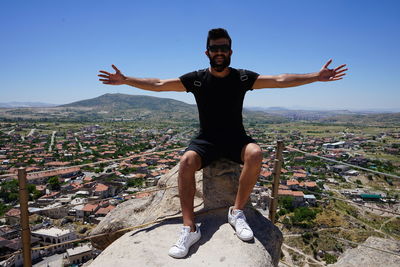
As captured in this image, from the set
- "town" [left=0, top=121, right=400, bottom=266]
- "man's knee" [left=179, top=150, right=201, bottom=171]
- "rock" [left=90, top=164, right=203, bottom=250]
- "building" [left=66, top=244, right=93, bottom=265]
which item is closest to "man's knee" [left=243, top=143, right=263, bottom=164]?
"man's knee" [left=179, top=150, right=201, bottom=171]

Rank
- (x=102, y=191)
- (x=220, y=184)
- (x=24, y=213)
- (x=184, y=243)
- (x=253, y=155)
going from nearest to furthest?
(x=184, y=243) → (x=24, y=213) → (x=253, y=155) → (x=220, y=184) → (x=102, y=191)

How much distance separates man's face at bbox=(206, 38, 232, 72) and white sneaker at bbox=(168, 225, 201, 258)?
178cm

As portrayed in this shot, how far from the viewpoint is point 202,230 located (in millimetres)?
2939

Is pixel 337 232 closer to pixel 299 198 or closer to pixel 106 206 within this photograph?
pixel 299 198

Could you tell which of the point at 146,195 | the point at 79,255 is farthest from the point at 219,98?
the point at 79,255

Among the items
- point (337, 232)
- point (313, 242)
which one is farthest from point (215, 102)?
point (337, 232)

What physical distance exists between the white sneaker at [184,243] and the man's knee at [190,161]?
2.03 feet

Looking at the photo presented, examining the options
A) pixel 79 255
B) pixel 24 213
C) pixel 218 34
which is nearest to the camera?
pixel 24 213

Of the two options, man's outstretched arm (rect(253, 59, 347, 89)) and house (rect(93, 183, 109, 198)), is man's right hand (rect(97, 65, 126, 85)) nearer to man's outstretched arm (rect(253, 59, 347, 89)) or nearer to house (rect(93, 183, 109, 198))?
man's outstretched arm (rect(253, 59, 347, 89))

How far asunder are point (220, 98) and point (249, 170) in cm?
87

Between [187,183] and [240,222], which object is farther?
[187,183]

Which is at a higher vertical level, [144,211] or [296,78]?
[296,78]

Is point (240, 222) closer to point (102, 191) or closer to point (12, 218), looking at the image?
point (12, 218)

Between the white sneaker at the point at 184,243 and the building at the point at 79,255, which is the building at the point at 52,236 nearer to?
the building at the point at 79,255
